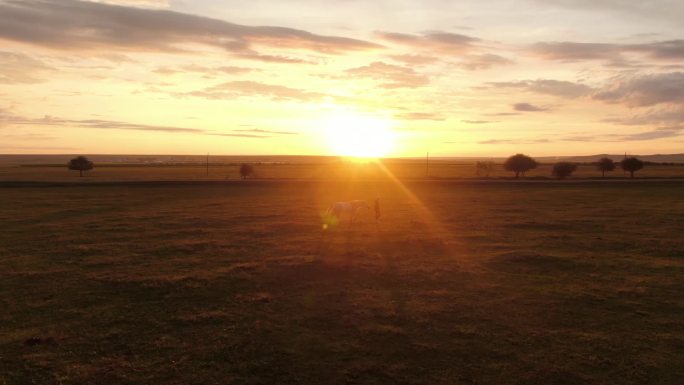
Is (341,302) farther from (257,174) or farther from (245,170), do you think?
(257,174)

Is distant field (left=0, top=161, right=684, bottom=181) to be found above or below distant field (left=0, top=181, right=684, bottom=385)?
above

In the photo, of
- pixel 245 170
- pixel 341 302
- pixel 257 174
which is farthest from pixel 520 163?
pixel 341 302

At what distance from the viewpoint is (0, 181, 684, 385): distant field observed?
24.3 ft

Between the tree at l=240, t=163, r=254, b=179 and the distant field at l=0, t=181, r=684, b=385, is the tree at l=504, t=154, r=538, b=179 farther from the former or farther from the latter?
the distant field at l=0, t=181, r=684, b=385

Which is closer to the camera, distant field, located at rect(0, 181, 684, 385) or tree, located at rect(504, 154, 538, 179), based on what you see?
distant field, located at rect(0, 181, 684, 385)

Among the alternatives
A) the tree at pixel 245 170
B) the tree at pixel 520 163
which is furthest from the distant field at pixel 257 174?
the tree at pixel 520 163

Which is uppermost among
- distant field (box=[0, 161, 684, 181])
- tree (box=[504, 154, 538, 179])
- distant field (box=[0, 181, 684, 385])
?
tree (box=[504, 154, 538, 179])

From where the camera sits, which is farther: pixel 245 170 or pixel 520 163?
pixel 520 163

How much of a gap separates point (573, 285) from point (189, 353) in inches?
378

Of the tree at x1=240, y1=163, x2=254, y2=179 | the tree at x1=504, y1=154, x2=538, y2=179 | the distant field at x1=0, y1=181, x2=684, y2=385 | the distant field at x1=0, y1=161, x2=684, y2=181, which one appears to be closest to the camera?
the distant field at x1=0, y1=181, x2=684, y2=385

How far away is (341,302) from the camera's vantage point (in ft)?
34.6

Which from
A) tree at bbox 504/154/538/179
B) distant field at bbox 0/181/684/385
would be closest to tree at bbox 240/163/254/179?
tree at bbox 504/154/538/179

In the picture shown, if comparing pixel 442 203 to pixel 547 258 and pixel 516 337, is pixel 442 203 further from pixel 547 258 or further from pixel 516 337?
pixel 516 337

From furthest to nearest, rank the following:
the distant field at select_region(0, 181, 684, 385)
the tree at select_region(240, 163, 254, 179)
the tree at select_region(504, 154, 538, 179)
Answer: the tree at select_region(504, 154, 538, 179)
the tree at select_region(240, 163, 254, 179)
the distant field at select_region(0, 181, 684, 385)
